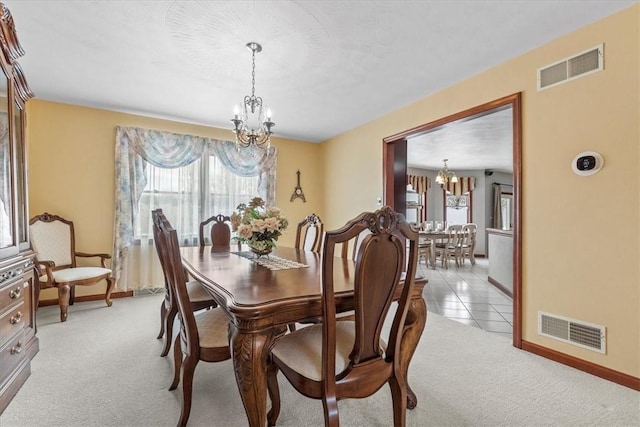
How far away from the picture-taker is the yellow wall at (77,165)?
3.45 meters

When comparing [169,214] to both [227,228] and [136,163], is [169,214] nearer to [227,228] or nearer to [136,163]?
[136,163]

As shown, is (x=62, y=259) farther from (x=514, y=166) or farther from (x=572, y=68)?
(x=572, y=68)

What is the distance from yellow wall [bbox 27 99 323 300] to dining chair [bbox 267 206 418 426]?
3.52 m

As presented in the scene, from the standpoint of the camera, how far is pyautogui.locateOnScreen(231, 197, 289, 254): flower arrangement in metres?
2.15

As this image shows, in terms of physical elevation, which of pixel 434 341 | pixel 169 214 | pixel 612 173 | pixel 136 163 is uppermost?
pixel 136 163

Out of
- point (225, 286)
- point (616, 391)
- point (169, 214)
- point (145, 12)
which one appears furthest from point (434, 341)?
point (169, 214)

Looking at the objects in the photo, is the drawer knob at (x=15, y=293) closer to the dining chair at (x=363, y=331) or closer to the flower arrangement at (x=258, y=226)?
the flower arrangement at (x=258, y=226)

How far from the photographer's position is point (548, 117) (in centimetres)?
229

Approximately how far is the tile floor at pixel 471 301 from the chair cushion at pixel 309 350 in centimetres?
209

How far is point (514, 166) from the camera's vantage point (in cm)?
252

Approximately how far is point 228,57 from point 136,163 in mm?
2225

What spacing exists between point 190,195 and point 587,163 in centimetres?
429

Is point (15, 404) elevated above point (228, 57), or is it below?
below

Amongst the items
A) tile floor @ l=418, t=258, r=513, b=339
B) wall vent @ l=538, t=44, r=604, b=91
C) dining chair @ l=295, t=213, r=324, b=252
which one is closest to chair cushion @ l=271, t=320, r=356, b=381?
dining chair @ l=295, t=213, r=324, b=252
